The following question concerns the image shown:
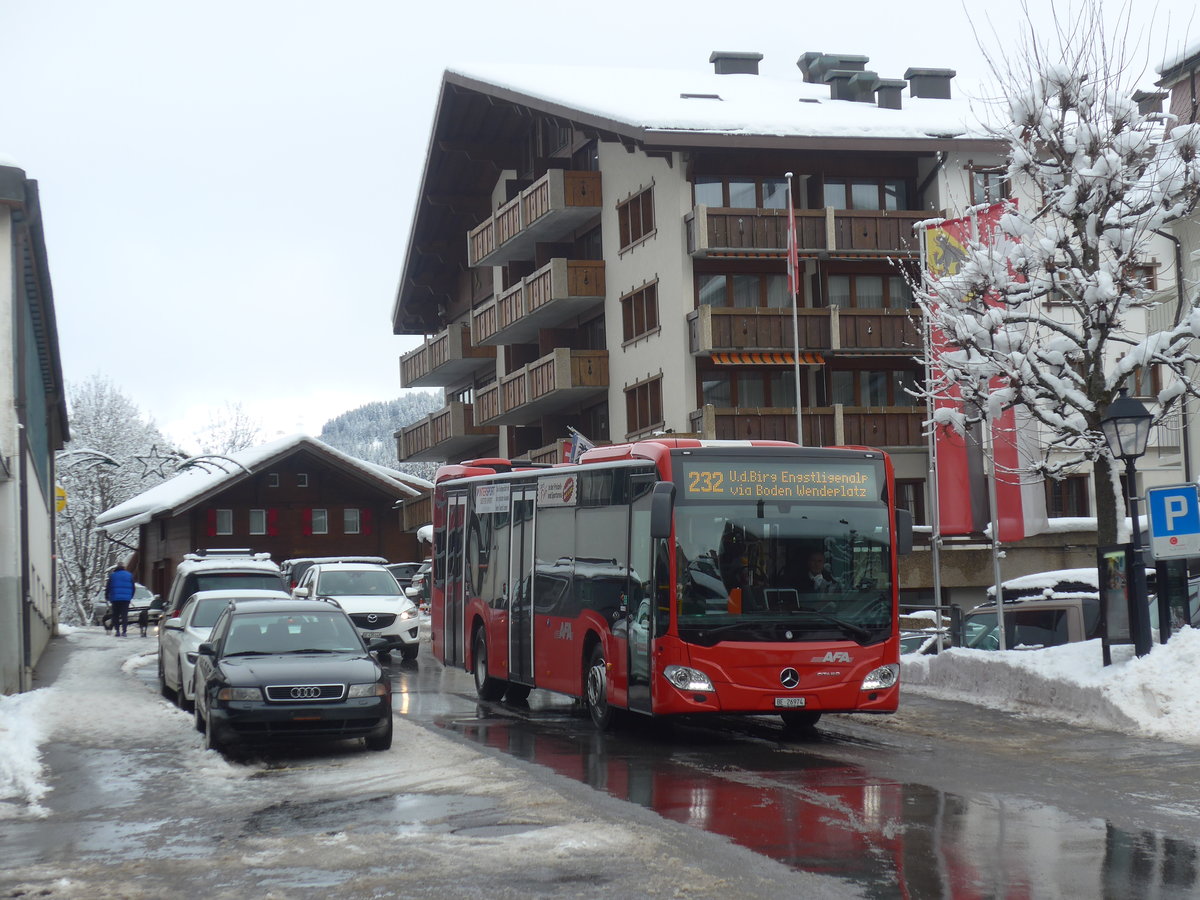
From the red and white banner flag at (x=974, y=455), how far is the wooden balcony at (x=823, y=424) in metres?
3.38

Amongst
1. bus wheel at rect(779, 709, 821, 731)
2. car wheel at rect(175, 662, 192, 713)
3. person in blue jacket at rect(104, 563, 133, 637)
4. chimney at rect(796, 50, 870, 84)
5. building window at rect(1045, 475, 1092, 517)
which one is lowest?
bus wheel at rect(779, 709, 821, 731)

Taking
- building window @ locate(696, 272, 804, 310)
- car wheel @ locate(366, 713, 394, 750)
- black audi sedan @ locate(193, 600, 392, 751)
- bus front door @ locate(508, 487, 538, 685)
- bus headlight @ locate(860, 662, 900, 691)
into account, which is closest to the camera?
black audi sedan @ locate(193, 600, 392, 751)

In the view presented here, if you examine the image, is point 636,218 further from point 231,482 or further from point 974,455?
point 231,482

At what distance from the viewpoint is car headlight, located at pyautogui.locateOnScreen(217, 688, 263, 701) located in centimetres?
1503

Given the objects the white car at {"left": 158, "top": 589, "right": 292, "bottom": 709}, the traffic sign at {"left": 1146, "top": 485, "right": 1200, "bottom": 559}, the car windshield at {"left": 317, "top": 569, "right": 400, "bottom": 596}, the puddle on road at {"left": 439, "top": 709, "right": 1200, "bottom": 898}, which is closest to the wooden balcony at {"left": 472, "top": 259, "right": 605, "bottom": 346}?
the car windshield at {"left": 317, "top": 569, "right": 400, "bottom": 596}

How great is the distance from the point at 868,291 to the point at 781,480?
26.1 meters

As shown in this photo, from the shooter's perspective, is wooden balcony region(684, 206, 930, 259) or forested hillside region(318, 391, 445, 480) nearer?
wooden balcony region(684, 206, 930, 259)

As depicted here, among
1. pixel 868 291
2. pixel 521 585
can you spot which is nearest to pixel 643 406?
pixel 868 291

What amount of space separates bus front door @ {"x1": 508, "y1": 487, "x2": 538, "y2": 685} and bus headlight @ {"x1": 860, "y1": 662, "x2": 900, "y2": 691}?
5.14 meters

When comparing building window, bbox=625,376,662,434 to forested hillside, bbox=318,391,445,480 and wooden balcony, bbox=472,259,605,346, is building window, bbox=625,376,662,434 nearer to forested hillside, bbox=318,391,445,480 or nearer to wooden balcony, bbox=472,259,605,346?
wooden balcony, bbox=472,259,605,346

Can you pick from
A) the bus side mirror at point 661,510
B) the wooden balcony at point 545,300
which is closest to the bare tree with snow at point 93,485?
the wooden balcony at point 545,300

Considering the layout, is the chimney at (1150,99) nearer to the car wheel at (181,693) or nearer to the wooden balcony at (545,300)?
the wooden balcony at (545,300)

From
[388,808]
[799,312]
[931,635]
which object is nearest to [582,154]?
[799,312]

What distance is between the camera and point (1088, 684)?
17547 millimetres
